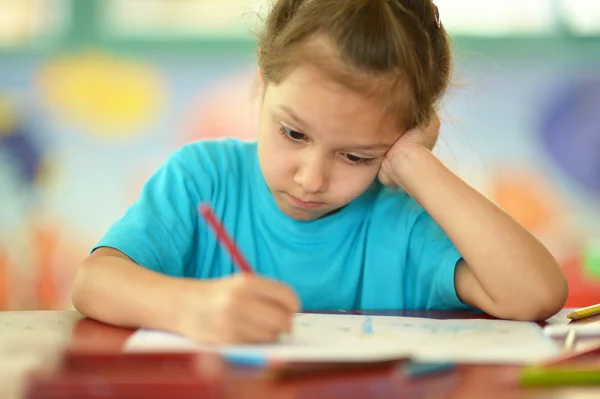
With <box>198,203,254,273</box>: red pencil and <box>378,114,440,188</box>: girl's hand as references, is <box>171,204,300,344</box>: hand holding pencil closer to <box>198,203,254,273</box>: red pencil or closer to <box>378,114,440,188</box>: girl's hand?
<box>198,203,254,273</box>: red pencil

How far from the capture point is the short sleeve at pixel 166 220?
34.9 inches

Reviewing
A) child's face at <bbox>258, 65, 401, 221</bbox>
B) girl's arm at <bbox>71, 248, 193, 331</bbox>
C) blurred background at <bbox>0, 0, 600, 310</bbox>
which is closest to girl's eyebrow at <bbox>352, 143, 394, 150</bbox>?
child's face at <bbox>258, 65, 401, 221</bbox>

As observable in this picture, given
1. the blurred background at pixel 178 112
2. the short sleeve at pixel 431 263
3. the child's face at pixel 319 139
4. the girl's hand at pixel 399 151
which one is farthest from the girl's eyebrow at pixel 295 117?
the blurred background at pixel 178 112

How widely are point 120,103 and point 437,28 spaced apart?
5.08ft

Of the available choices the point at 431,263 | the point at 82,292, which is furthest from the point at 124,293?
the point at 431,263

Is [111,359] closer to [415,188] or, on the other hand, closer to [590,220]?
[415,188]

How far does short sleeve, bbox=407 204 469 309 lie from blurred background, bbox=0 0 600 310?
1.31 m

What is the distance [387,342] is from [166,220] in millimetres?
400

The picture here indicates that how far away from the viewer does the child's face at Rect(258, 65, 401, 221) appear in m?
0.84

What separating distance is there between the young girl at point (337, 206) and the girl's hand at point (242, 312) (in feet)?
0.08

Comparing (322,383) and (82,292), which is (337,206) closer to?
(82,292)

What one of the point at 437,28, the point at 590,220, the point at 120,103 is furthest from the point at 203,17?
the point at 437,28

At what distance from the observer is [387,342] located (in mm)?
659

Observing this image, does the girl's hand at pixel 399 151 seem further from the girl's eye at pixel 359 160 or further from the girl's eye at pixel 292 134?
the girl's eye at pixel 292 134
